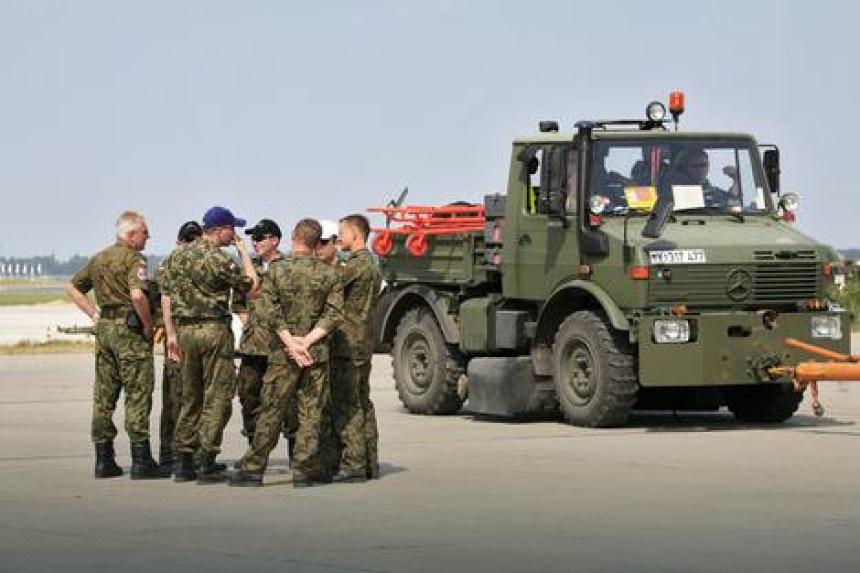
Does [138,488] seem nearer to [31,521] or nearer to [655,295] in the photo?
[31,521]

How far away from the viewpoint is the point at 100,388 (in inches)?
624

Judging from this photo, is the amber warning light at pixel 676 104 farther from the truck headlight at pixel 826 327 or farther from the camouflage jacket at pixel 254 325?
the camouflage jacket at pixel 254 325

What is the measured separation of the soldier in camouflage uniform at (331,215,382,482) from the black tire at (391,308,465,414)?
6.49 m

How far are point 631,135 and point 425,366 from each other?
11.5 feet

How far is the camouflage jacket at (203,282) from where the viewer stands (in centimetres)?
1524

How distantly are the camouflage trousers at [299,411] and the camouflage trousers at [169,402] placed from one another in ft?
2.58

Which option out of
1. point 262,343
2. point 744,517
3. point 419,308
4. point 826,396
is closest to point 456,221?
point 419,308

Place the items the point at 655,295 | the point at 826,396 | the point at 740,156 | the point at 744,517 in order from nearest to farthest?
the point at 744,517 < the point at 655,295 < the point at 740,156 < the point at 826,396

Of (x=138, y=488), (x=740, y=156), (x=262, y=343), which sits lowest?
(x=138, y=488)

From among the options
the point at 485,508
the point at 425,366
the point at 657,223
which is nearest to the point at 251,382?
the point at 485,508

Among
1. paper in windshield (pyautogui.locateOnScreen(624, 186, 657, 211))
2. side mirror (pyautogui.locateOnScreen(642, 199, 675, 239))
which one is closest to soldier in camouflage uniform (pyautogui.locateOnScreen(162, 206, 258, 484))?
side mirror (pyautogui.locateOnScreen(642, 199, 675, 239))

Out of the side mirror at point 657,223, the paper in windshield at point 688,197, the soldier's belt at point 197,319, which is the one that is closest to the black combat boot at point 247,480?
the soldier's belt at point 197,319

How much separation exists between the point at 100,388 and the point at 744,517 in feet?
16.1

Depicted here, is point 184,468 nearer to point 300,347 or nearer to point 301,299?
point 300,347
